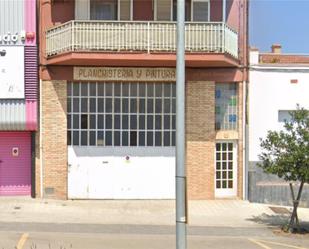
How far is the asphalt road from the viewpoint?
12148 mm

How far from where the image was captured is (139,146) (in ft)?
63.3

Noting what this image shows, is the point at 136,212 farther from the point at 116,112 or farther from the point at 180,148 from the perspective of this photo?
the point at 180,148

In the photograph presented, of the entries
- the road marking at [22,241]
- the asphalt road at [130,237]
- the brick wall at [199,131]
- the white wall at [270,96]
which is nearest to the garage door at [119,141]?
the brick wall at [199,131]

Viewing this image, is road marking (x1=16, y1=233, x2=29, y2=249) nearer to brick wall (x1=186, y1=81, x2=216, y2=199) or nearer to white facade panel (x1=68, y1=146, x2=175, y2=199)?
white facade panel (x1=68, y1=146, x2=175, y2=199)

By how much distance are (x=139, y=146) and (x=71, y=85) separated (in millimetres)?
3051

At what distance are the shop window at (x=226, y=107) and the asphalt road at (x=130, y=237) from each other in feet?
17.4

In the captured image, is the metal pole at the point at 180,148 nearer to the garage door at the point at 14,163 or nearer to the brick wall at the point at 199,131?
the brick wall at the point at 199,131

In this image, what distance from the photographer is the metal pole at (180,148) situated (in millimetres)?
6945

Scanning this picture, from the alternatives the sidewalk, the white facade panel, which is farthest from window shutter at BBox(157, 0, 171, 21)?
the sidewalk

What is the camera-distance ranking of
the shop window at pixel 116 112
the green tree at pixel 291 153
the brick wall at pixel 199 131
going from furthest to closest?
the brick wall at pixel 199 131 → the shop window at pixel 116 112 → the green tree at pixel 291 153

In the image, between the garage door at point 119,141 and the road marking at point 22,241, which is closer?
the road marking at point 22,241

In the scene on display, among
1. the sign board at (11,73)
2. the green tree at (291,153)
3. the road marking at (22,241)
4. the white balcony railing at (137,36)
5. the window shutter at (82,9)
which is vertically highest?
the window shutter at (82,9)

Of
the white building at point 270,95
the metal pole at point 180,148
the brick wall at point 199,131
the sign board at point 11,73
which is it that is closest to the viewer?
the metal pole at point 180,148

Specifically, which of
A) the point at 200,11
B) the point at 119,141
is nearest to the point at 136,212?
the point at 119,141
